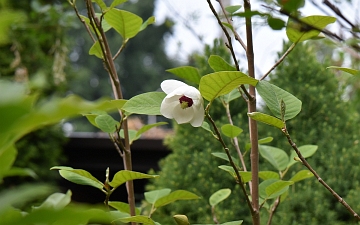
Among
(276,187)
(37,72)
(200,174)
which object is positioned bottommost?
(37,72)

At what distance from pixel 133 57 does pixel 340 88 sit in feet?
60.2

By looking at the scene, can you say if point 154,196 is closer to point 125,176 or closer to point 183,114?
point 125,176

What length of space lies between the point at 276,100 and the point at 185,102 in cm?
16

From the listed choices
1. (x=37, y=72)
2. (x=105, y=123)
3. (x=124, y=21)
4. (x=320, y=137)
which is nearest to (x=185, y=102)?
(x=105, y=123)

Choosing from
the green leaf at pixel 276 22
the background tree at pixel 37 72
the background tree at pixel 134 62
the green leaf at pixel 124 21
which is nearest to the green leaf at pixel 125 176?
the green leaf at pixel 124 21

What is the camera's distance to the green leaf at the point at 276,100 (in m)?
0.81

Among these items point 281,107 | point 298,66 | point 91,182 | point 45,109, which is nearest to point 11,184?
point 298,66

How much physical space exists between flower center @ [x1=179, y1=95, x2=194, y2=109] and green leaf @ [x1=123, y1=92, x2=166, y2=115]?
0.15 ft

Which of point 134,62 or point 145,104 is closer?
point 145,104

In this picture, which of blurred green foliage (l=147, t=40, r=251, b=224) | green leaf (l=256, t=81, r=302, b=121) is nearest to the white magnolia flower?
green leaf (l=256, t=81, r=302, b=121)

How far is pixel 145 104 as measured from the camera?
2.86 ft

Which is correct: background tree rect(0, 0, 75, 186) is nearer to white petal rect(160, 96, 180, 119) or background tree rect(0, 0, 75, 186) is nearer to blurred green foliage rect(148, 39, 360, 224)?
blurred green foliage rect(148, 39, 360, 224)

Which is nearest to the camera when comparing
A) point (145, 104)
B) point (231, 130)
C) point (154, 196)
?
point (145, 104)

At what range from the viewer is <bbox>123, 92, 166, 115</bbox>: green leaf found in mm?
850
